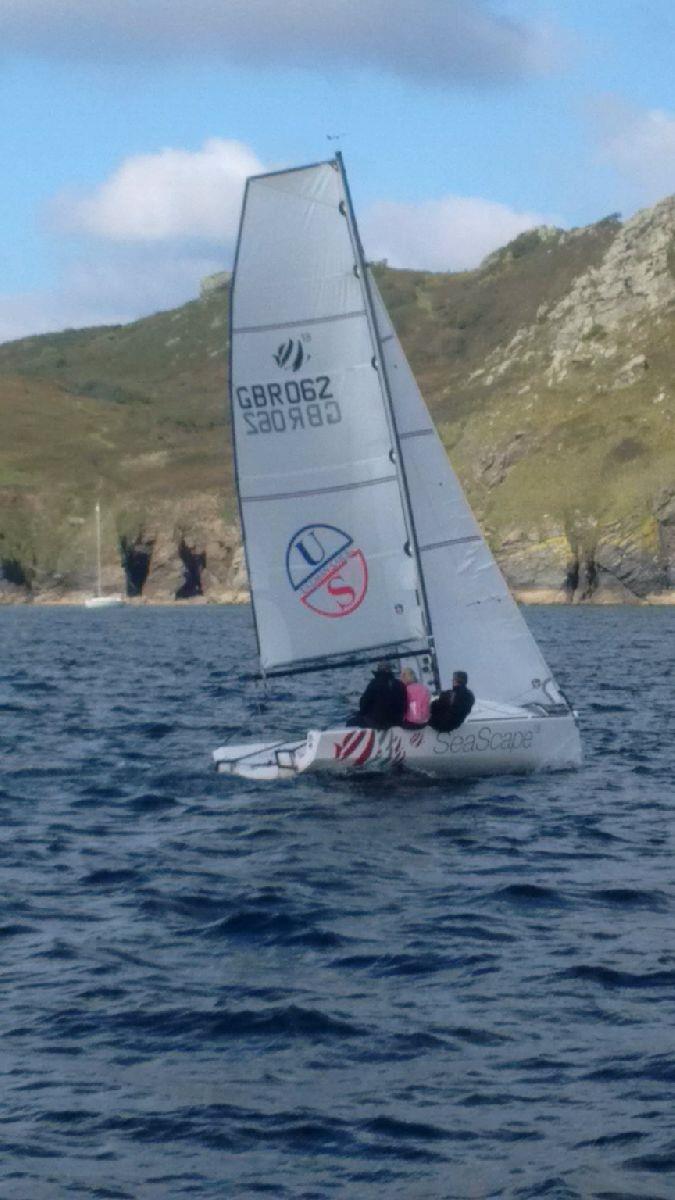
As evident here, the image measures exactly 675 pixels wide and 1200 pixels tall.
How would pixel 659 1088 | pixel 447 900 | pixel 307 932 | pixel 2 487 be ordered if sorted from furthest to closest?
pixel 2 487, pixel 447 900, pixel 307 932, pixel 659 1088

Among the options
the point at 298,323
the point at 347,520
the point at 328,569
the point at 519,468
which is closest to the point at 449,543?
the point at 347,520

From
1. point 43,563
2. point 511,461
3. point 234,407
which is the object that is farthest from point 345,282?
point 43,563

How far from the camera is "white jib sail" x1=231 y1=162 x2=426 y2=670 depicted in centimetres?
2355

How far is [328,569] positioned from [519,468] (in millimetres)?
92783

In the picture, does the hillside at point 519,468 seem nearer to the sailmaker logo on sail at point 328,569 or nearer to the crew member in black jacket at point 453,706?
the sailmaker logo on sail at point 328,569

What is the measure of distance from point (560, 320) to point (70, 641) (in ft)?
265

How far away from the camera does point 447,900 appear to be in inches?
639

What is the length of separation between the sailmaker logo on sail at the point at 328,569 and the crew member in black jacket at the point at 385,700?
5.42ft

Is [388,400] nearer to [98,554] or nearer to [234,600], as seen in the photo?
[234,600]

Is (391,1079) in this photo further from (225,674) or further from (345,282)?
(225,674)

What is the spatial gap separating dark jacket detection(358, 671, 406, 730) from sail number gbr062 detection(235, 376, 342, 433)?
3635mm

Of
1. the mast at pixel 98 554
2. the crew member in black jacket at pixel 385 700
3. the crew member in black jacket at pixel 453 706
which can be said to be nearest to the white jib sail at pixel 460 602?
the crew member in black jacket at pixel 453 706

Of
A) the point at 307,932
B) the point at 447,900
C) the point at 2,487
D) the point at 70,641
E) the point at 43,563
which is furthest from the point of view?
the point at 2,487

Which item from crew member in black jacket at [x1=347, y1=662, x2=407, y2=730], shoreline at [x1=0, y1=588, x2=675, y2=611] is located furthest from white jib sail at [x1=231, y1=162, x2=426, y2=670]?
shoreline at [x1=0, y1=588, x2=675, y2=611]
